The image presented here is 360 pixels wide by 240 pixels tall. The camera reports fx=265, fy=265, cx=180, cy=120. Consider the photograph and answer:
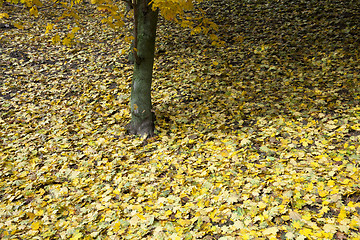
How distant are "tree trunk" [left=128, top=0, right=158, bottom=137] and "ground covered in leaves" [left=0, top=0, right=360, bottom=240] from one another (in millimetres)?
263

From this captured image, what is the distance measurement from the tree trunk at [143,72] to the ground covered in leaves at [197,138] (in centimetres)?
26

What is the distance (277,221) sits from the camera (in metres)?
2.76

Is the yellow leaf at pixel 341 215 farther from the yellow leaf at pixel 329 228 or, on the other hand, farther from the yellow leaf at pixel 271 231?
the yellow leaf at pixel 271 231

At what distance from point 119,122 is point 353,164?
3839 millimetres

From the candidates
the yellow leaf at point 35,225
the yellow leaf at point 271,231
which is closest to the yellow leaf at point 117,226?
the yellow leaf at point 35,225

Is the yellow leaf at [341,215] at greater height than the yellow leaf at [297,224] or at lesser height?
greater

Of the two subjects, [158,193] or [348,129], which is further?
[348,129]

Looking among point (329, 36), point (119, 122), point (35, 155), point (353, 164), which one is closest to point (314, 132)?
point (353, 164)

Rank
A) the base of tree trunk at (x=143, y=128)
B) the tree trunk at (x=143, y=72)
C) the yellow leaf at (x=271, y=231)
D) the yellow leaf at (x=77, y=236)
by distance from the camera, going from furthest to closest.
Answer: the base of tree trunk at (x=143, y=128)
the tree trunk at (x=143, y=72)
the yellow leaf at (x=77, y=236)
the yellow leaf at (x=271, y=231)

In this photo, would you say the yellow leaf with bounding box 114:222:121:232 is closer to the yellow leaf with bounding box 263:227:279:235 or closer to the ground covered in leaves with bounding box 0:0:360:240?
the ground covered in leaves with bounding box 0:0:360:240

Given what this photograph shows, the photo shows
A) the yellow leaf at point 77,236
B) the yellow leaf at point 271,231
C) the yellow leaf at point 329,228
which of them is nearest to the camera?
the yellow leaf at point 329,228

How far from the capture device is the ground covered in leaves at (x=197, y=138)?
2.99 m

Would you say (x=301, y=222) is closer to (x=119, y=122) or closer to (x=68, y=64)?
(x=119, y=122)

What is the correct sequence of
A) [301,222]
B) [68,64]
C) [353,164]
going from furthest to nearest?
[68,64] < [353,164] < [301,222]
